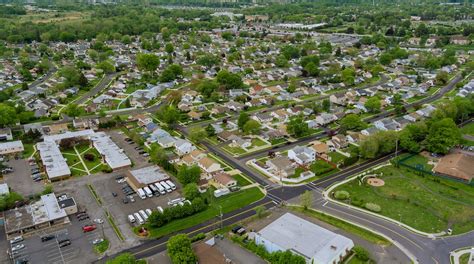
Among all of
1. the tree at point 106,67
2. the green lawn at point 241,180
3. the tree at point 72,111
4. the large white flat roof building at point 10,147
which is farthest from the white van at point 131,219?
the tree at point 106,67

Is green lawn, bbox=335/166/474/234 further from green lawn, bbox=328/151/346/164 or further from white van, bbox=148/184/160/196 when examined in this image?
white van, bbox=148/184/160/196

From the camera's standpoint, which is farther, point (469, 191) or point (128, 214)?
point (469, 191)

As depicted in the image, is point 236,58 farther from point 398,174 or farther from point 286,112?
point 398,174

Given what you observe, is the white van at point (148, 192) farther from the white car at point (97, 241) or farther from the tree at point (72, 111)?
the tree at point (72, 111)

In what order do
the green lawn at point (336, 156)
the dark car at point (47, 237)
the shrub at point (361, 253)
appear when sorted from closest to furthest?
the shrub at point (361, 253)
the dark car at point (47, 237)
the green lawn at point (336, 156)

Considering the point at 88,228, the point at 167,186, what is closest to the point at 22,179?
the point at 88,228

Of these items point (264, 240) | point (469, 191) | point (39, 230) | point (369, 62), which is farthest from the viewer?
point (369, 62)

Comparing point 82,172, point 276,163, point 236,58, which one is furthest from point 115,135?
point 236,58

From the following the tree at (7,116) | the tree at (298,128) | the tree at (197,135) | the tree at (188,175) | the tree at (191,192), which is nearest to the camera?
the tree at (191,192)
